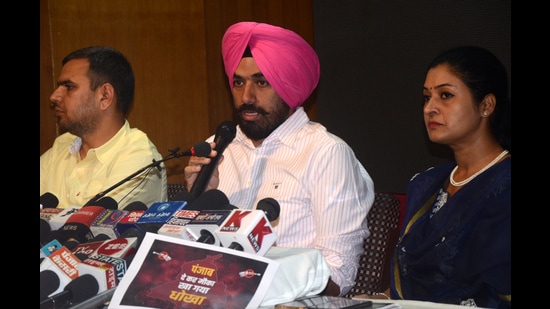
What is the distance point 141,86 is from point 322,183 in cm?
161

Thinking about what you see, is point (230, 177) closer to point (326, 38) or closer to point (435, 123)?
point (435, 123)

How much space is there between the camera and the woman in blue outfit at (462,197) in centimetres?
197

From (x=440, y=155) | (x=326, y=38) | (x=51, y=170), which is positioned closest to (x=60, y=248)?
(x=51, y=170)

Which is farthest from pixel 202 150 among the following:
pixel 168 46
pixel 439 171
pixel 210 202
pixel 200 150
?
pixel 168 46

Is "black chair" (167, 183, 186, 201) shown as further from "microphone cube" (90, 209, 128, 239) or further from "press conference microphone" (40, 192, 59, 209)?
"microphone cube" (90, 209, 128, 239)

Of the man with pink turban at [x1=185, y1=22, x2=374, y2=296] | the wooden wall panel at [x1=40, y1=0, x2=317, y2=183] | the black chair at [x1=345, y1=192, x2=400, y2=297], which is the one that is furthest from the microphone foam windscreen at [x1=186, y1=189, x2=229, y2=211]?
the wooden wall panel at [x1=40, y1=0, x2=317, y2=183]

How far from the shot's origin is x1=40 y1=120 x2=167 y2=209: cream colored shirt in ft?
9.42

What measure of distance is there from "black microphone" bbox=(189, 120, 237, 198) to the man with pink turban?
12 centimetres

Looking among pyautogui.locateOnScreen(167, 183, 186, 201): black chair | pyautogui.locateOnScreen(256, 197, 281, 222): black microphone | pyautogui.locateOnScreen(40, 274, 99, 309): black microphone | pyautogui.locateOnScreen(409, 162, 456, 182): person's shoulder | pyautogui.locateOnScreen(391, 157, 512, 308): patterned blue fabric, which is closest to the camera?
pyautogui.locateOnScreen(40, 274, 99, 309): black microphone

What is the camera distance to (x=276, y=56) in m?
2.60

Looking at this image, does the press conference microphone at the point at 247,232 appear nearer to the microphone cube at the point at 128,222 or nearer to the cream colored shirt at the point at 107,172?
the microphone cube at the point at 128,222

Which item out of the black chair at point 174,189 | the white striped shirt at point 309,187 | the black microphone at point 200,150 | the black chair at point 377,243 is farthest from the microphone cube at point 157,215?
the black chair at point 174,189

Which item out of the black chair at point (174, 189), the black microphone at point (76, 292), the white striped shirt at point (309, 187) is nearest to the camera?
the black microphone at point (76, 292)

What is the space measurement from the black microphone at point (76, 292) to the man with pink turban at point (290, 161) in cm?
83
